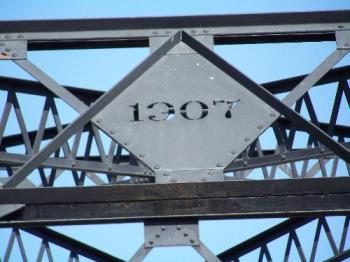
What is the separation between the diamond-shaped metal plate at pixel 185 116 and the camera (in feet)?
24.5

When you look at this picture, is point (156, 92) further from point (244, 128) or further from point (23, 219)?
point (23, 219)

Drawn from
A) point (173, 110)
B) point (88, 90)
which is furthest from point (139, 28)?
point (88, 90)

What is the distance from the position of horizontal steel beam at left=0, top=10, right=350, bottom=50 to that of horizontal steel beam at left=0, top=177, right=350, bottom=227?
66.5 inches

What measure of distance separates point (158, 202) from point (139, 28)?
191 cm

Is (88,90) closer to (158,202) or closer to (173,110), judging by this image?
(173,110)

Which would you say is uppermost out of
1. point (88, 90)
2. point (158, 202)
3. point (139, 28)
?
point (88, 90)

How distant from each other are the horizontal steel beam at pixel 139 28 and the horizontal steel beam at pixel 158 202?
169 centimetres

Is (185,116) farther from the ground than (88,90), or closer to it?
closer to it

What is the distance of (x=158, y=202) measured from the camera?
22.8 feet

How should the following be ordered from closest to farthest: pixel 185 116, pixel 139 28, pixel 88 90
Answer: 1. pixel 185 116
2. pixel 139 28
3. pixel 88 90

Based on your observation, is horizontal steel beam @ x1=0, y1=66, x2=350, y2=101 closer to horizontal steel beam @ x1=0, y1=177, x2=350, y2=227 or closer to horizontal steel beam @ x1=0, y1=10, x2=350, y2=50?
horizontal steel beam @ x1=0, y1=10, x2=350, y2=50

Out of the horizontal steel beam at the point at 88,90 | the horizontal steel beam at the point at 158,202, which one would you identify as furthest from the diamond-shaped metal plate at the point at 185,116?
the horizontal steel beam at the point at 88,90

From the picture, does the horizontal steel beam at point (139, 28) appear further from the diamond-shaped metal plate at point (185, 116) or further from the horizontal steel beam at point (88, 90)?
the horizontal steel beam at point (88, 90)

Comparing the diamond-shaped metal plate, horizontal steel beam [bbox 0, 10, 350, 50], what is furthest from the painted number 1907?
horizontal steel beam [bbox 0, 10, 350, 50]
